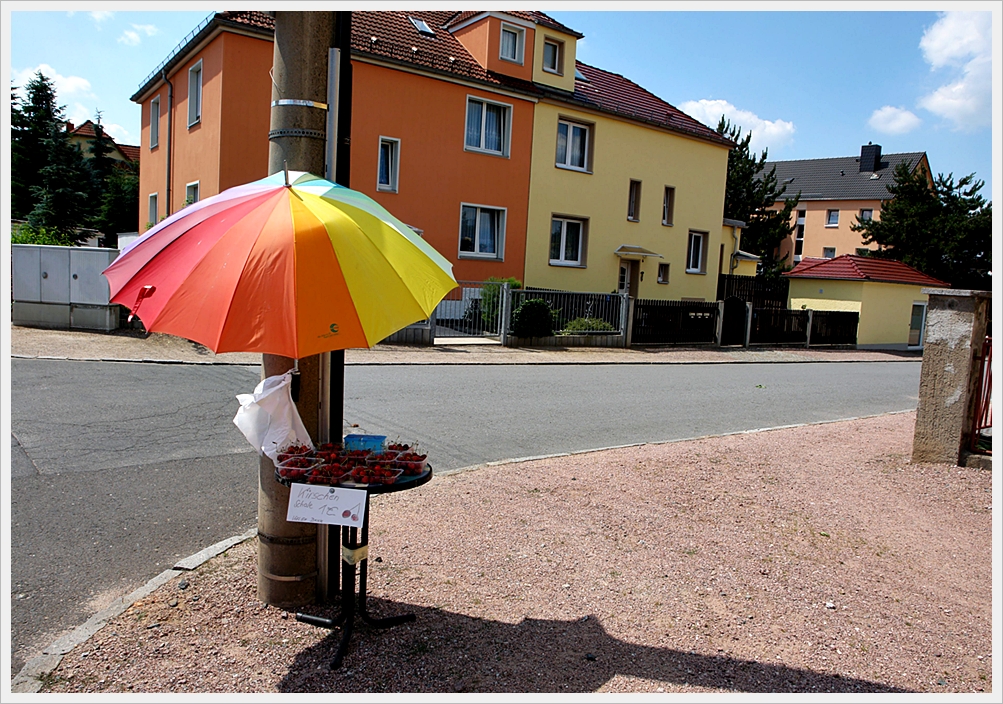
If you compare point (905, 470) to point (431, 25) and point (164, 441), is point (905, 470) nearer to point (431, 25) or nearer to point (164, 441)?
point (164, 441)

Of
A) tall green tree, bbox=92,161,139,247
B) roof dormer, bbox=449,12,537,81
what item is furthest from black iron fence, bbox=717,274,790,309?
tall green tree, bbox=92,161,139,247

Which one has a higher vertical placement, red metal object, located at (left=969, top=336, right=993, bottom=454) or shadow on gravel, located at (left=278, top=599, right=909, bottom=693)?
red metal object, located at (left=969, top=336, right=993, bottom=454)

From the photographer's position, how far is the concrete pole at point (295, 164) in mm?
3707

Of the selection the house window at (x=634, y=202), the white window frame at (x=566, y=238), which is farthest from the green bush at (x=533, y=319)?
the house window at (x=634, y=202)

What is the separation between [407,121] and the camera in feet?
70.9

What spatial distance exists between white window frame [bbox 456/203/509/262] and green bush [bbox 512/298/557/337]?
200 inches

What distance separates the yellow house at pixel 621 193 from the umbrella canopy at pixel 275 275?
21.6 metres

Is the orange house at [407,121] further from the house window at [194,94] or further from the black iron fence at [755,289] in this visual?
the black iron fence at [755,289]

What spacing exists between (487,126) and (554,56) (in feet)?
14.0

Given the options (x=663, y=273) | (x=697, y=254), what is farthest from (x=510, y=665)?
(x=697, y=254)

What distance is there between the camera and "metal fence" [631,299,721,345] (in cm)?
2183

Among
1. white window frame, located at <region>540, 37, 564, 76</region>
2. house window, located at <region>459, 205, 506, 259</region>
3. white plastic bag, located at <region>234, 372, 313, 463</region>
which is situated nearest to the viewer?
white plastic bag, located at <region>234, 372, 313, 463</region>

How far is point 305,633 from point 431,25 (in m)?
25.0

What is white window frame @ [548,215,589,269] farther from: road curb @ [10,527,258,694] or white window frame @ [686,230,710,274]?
road curb @ [10,527,258,694]
